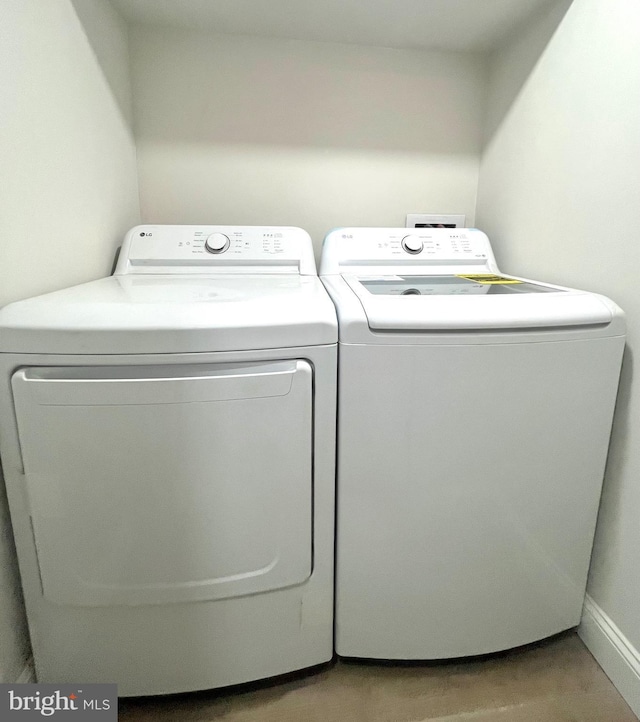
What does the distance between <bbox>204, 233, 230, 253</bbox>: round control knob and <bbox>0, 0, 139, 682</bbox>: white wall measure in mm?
273

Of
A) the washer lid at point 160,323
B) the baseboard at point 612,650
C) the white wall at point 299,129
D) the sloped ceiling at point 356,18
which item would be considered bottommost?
the baseboard at point 612,650

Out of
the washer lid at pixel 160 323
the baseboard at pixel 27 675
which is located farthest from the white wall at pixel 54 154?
the washer lid at pixel 160 323

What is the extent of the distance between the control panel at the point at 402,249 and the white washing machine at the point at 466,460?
0.90 feet

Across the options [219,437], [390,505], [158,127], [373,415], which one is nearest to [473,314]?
[373,415]

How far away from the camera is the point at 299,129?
1468 millimetres

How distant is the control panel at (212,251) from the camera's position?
1.27 metres

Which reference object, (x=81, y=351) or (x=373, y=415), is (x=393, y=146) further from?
(x=81, y=351)

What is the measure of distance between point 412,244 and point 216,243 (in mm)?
585

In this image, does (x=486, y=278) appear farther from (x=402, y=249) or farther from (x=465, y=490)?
(x=465, y=490)

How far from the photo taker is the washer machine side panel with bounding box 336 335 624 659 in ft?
2.78

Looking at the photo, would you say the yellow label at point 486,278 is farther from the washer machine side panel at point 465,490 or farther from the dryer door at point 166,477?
the dryer door at point 166,477

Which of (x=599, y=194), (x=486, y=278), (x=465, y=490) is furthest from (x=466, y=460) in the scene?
(x=599, y=194)

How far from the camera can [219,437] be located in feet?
2.63

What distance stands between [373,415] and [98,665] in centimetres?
76
